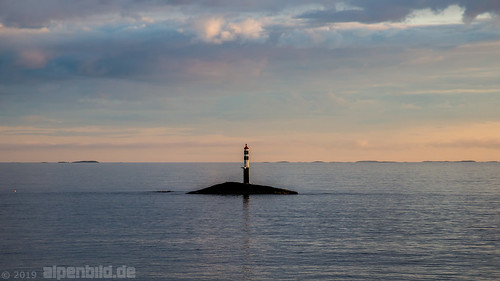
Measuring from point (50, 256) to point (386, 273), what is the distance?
18.2m

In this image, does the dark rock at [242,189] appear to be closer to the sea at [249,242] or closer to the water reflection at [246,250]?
the sea at [249,242]

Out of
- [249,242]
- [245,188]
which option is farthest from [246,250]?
[245,188]

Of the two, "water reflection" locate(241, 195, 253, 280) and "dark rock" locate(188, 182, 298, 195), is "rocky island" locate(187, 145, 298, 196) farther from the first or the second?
"water reflection" locate(241, 195, 253, 280)

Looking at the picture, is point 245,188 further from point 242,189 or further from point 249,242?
point 249,242

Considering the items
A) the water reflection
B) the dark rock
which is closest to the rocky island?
the dark rock

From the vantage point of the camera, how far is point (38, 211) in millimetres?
55062

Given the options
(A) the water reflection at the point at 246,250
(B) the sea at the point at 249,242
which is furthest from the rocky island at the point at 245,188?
(A) the water reflection at the point at 246,250

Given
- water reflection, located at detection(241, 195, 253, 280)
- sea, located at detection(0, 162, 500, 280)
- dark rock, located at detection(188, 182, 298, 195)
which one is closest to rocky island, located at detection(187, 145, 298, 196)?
dark rock, located at detection(188, 182, 298, 195)

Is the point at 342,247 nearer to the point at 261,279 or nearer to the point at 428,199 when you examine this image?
the point at 261,279

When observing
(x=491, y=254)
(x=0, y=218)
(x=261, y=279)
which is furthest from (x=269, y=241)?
(x=0, y=218)

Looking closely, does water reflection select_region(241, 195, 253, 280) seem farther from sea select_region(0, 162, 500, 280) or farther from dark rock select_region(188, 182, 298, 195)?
dark rock select_region(188, 182, 298, 195)

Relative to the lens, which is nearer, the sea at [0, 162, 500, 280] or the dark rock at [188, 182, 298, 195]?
the sea at [0, 162, 500, 280]

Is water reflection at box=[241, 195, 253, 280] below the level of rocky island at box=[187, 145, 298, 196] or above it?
below

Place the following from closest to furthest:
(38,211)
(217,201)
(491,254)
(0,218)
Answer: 1. (491,254)
2. (0,218)
3. (38,211)
4. (217,201)
